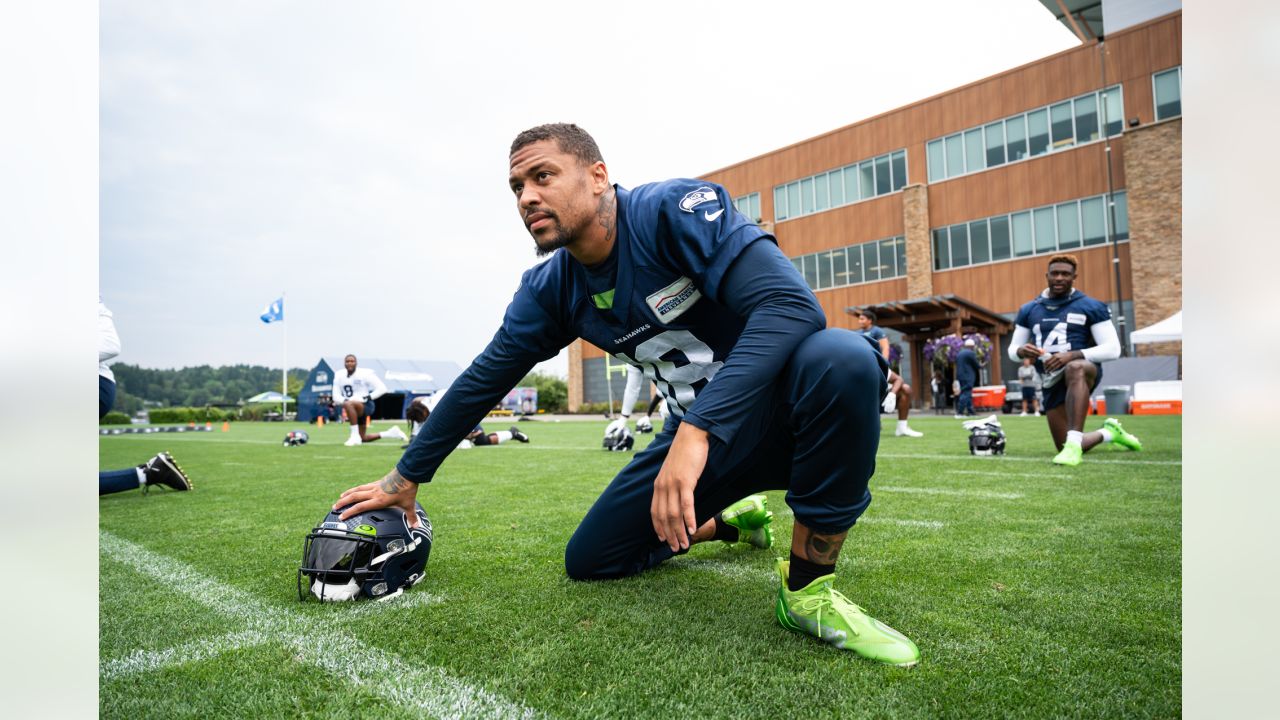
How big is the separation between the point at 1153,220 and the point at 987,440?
18733 millimetres

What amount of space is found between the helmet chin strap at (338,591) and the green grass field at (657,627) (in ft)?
0.15

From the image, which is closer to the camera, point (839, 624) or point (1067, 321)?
point (839, 624)

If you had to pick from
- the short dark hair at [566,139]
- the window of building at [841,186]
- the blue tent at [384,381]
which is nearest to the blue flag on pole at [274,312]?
the blue tent at [384,381]

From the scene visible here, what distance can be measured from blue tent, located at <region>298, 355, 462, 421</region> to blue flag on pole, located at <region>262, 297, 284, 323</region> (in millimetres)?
6130

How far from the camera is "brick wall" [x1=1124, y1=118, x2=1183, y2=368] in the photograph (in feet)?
68.9

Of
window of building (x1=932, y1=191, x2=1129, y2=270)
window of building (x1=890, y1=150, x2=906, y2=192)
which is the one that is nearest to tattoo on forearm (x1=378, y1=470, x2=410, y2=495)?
window of building (x1=932, y1=191, x2=1129, y2=270)

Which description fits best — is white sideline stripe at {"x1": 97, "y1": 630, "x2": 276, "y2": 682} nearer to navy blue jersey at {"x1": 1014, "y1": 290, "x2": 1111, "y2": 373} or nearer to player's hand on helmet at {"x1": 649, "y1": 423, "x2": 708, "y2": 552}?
player's hand on helmet at {"x1": 649, "y1": 423, "x2": 708, "y2": 552}

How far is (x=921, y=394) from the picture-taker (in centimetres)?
2709

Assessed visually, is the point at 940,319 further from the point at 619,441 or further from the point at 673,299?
the point at 673,299

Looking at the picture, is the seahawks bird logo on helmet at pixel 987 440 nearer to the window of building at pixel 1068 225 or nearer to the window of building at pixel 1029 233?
the window of building at pixel 1029 233

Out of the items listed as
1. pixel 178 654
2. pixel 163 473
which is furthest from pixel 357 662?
pixel 163 473

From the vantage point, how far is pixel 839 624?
2.00m

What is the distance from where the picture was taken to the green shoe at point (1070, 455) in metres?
6.40

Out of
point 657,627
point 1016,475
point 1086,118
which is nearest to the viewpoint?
point 657,627
